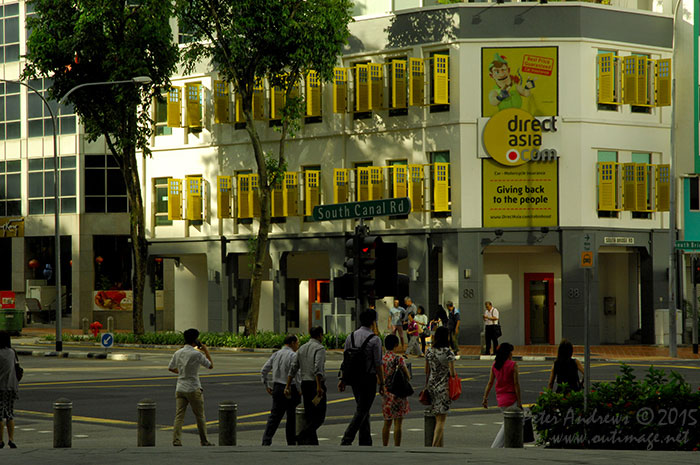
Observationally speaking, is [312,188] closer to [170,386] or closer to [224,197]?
[224,197]

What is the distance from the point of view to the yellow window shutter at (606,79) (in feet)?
131

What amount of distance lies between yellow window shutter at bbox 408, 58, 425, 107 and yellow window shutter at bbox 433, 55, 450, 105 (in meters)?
0.61

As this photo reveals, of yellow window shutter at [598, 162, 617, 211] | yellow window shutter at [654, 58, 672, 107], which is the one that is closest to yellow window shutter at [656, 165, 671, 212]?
yellow window shutter at [598, 162, 617, 211]

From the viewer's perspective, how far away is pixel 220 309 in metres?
47.1

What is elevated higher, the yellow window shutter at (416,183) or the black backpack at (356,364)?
the yellow window shutter at (416,183)

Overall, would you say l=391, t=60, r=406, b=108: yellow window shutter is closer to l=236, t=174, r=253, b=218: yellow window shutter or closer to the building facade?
the building facade

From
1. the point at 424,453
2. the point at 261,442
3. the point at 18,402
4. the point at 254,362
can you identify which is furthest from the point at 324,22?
the point at 424,453

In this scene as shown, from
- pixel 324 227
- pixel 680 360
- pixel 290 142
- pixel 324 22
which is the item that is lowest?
pixel 680 360

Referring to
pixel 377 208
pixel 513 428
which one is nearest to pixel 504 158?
pixel 377 208

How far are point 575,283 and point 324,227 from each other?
1018cm

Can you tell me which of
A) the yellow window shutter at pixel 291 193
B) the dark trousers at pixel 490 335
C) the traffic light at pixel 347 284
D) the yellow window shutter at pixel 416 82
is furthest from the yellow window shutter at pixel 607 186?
the traffic light at pixel 347 284

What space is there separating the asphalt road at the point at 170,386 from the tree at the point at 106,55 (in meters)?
9.63

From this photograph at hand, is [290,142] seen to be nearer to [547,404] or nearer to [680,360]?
[680,360]

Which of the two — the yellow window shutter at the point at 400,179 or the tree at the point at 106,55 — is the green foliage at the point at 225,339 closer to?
the tree at the point at 106,55
